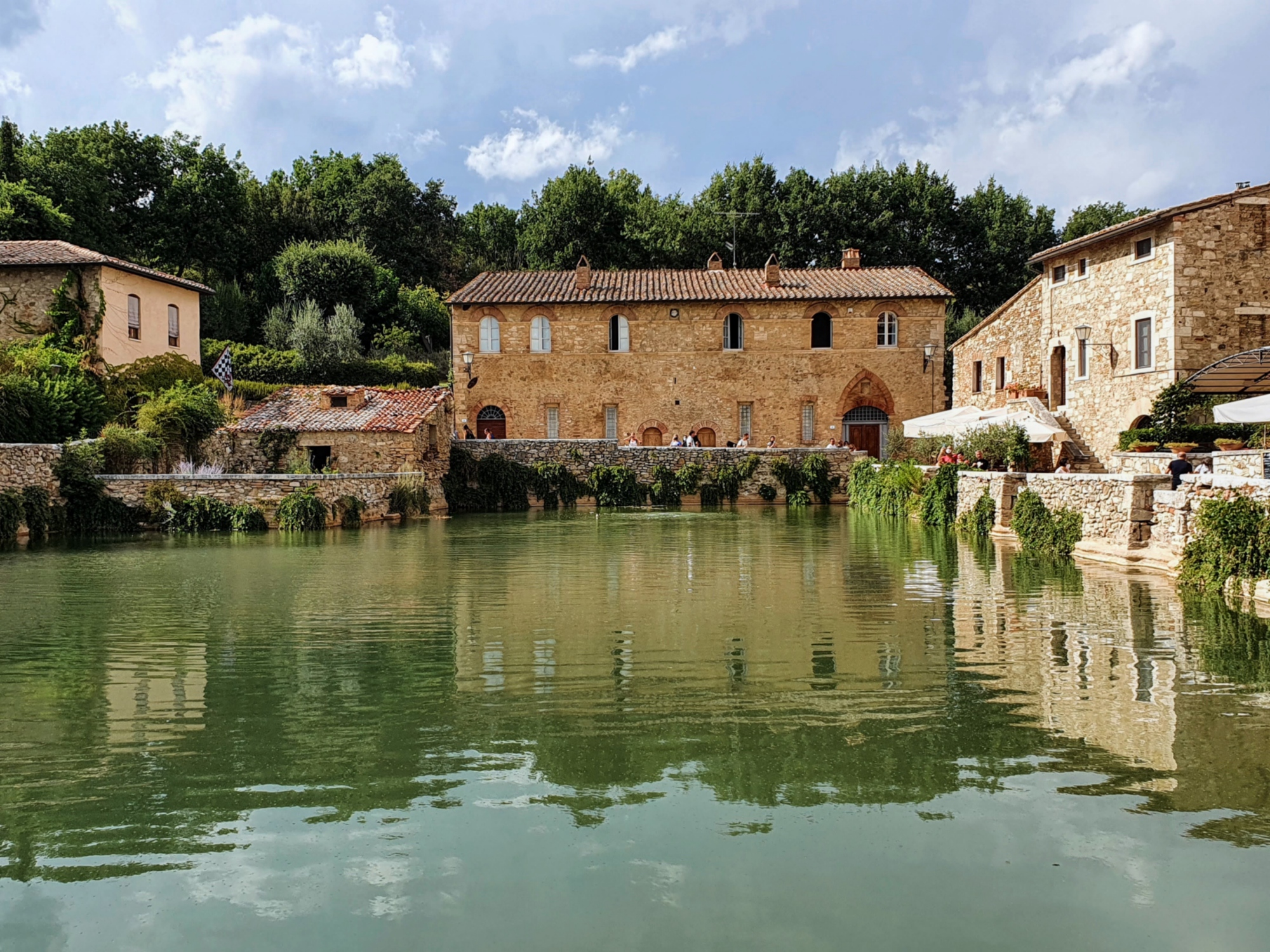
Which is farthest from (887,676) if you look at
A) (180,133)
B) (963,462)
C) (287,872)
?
(180,133)

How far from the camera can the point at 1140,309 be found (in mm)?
25766

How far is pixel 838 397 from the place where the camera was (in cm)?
3831

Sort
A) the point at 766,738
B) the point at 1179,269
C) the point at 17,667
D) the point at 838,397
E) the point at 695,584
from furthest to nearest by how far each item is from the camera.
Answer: the point at 838,397, the point at 1179,269, the point at 695,584, the point at 17,667, the point at 766,738

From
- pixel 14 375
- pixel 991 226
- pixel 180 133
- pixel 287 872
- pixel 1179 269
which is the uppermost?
pixel 180 133

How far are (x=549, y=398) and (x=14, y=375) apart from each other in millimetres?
17533

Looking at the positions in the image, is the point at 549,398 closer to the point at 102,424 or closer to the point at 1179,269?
the point at 102,424

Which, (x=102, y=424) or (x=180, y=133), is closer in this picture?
(x=102, y=424)

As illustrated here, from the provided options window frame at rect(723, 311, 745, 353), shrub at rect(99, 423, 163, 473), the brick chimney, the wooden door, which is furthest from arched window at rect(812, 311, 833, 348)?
shrub at rect(99, 423, 163, 473)

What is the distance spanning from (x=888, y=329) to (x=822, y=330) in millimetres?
2271

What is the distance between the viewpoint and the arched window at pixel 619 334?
1513 inches

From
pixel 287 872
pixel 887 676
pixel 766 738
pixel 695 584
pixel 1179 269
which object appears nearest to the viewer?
pixel 287 872

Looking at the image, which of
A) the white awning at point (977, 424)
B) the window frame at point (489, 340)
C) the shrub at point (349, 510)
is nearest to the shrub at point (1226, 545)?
the white awning at point (977, 424)

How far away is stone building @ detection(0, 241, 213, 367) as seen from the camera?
98.0ft

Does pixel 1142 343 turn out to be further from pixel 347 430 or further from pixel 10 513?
pixel 10 513
